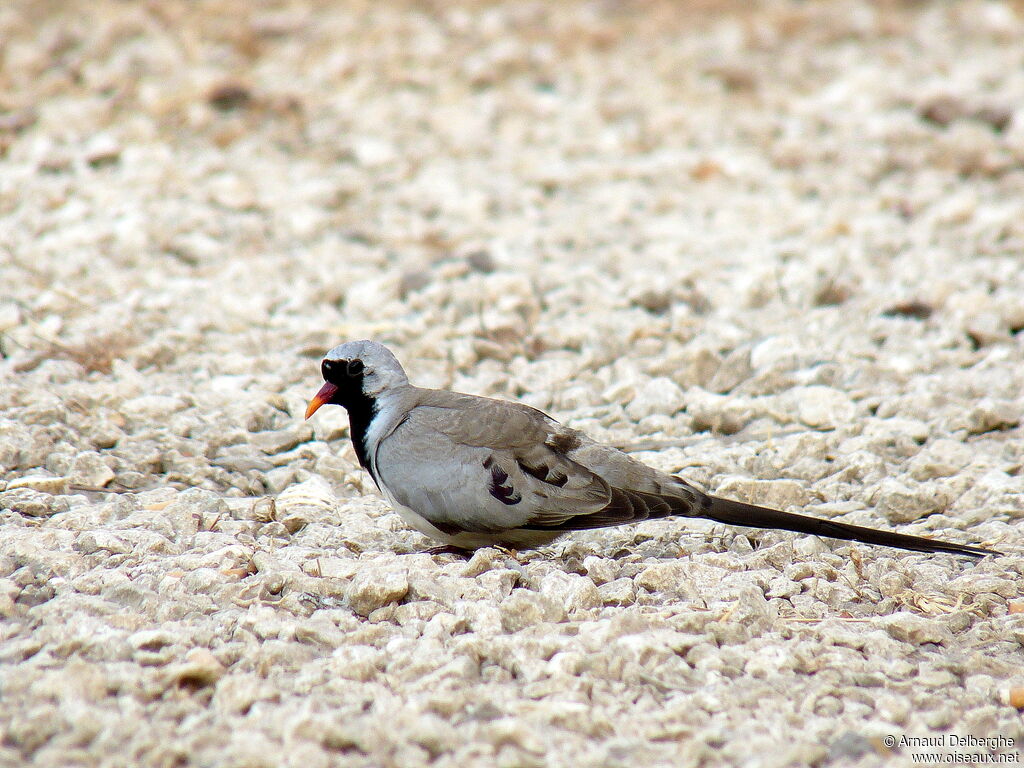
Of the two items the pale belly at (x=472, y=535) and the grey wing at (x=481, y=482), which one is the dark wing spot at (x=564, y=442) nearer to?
the grey wing at (x=481, y=482)

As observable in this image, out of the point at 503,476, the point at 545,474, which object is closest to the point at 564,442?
the point at 545,474

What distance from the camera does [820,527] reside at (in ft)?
12.8

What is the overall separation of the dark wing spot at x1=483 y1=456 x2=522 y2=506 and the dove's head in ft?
2.19

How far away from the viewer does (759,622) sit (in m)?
3.45

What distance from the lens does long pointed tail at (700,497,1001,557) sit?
3838 mm

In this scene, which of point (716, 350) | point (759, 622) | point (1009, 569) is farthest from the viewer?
point (716, 350)

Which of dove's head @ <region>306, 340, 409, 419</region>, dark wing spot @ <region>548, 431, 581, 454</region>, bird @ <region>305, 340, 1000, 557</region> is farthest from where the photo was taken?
dove's head @ <region>306, 340, 409, 419</region>

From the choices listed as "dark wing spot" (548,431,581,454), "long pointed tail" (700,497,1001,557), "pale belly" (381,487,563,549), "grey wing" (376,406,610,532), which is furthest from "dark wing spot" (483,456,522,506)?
"long pointed tail" (700,497,1001,557)

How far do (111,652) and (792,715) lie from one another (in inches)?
68.4

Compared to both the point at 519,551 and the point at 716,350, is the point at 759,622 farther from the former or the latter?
the point at 716,350

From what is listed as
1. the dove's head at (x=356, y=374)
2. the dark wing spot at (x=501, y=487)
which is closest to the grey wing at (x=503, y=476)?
the dark wing spot at (x=501, y=487)

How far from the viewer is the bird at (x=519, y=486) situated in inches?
156

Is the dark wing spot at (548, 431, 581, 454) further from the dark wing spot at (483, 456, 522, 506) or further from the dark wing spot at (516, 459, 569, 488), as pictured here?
the dark wing spot at (483, 456, 522, 506)

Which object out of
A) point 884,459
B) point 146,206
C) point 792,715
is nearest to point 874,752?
point 792,715
